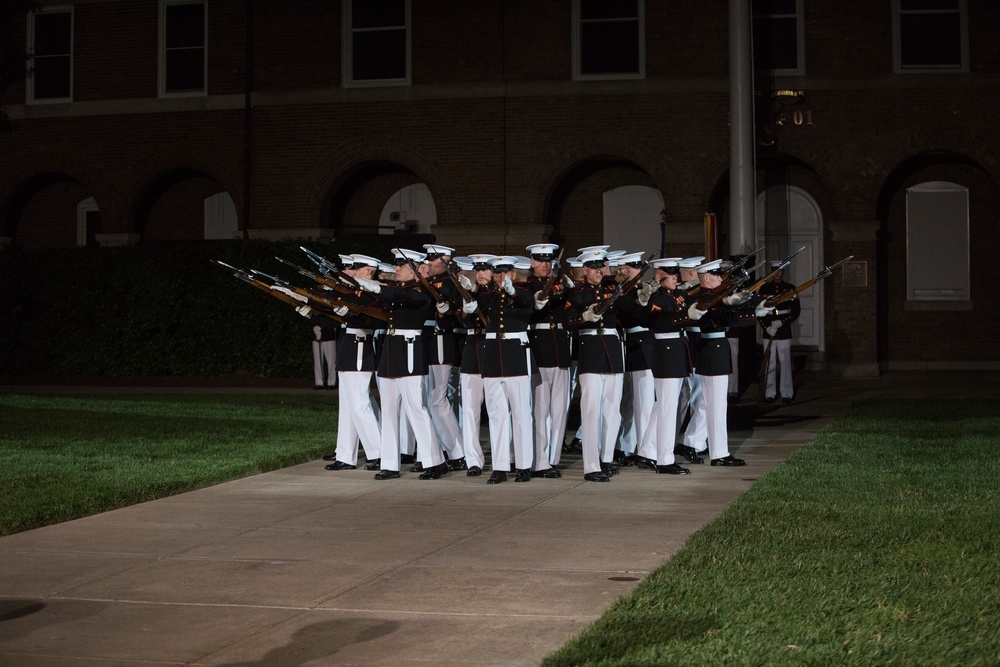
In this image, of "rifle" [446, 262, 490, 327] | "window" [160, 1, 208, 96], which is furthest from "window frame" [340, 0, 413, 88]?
"rifle" [446, 262, 490, 327]

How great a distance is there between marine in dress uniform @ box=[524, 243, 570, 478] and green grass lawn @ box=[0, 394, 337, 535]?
277cm

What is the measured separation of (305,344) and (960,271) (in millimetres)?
12464

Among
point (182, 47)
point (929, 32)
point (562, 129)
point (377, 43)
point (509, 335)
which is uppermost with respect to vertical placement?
point (182, 47)

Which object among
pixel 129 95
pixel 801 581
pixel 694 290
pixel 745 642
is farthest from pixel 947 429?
pixel 129 95

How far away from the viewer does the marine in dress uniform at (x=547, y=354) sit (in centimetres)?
1252

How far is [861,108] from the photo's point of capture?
25547 mm

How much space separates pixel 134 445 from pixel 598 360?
528cm

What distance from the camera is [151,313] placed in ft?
83.8

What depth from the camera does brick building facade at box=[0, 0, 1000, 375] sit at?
1007 inches

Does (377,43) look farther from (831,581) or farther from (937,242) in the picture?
(831,581)

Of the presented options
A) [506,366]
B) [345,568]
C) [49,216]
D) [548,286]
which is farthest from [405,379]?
[49,216]

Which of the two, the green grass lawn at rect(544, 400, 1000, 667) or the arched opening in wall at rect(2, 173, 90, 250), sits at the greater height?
Answer: the arched opening in wall at rect(2, 173, 90, 250)

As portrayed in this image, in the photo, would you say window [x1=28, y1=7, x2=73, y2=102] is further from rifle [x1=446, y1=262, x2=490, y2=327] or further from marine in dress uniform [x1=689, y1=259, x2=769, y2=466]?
marine in dress uniform [x1=689, y1=259, x2=769, y2=466]

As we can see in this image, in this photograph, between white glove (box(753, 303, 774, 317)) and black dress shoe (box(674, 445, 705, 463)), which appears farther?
white glove (box(753, 303, 774, 317))
